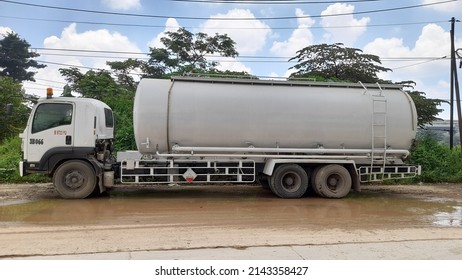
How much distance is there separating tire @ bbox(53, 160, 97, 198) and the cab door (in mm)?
463

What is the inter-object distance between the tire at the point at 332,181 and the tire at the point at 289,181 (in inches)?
13.6

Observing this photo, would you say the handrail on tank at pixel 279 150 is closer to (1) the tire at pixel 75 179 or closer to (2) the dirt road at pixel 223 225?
(2) the dirt road at pixel 223 225

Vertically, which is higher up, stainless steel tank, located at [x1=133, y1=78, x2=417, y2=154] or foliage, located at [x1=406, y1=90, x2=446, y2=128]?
foliage, located at [x1=406, y1=90, x2=446, y2=128]

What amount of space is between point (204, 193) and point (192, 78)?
3.29m

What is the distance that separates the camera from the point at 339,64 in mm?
28531

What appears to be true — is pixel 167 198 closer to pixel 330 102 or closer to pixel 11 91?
pixel 330 102

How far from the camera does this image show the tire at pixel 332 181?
1102cm

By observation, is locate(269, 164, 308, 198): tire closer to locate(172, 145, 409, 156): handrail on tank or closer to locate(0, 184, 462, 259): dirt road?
locate(0, 184, 462, 259): dirt road

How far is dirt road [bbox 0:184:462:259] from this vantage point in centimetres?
600

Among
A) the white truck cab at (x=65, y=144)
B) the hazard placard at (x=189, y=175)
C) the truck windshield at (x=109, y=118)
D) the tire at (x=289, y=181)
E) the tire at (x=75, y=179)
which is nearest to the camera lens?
the white truck cab at (x=65, y=144)

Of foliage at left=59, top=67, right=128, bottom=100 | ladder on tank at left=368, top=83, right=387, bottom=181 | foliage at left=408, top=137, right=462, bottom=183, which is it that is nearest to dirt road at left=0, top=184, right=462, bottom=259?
ladder on tank at left=368, top=83, right=387, bottom=181

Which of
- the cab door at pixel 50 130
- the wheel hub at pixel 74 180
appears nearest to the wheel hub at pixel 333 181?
the wheel hub at pixel 74 180

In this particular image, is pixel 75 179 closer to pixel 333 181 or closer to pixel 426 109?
pixel 333 181

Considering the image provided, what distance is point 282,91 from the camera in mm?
10953
